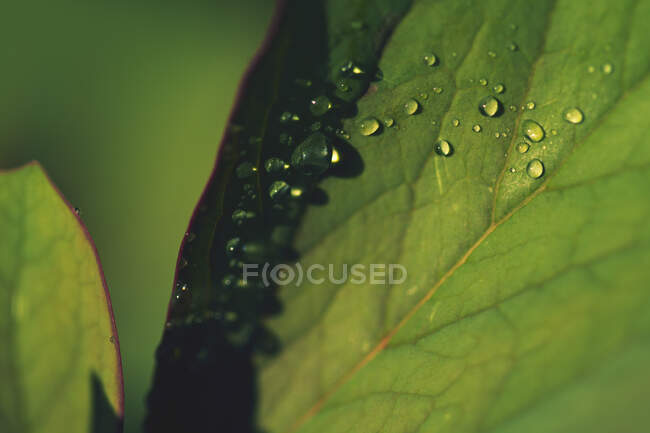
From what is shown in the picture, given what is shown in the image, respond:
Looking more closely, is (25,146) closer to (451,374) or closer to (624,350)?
(451,374)

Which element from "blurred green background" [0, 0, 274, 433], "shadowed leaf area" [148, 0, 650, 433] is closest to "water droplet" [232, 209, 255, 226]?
"shadowed leaf area" [148, 0, 650, 433]

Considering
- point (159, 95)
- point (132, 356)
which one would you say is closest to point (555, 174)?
point (132, 356)

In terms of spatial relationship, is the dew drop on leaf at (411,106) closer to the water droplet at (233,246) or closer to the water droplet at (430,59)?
the water droplet at (430,59)

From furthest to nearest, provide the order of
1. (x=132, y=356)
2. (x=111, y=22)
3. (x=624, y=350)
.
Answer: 1. (x=111, y=22)
2. (x=132, y=356)
3. (x=624, y=350)

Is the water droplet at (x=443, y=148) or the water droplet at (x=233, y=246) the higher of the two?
the water droplet at (x=443, y=148)

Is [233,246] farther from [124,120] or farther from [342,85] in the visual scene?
[124,120]

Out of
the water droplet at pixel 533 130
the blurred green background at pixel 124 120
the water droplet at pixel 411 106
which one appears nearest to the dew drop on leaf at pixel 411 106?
the water droplet at pixel 411 106

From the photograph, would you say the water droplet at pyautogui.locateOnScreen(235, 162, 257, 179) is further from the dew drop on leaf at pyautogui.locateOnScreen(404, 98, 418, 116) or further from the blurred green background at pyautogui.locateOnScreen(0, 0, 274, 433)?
the blurred green background at pyautogui.locateOnScreen(0, 0, 274, 433)
